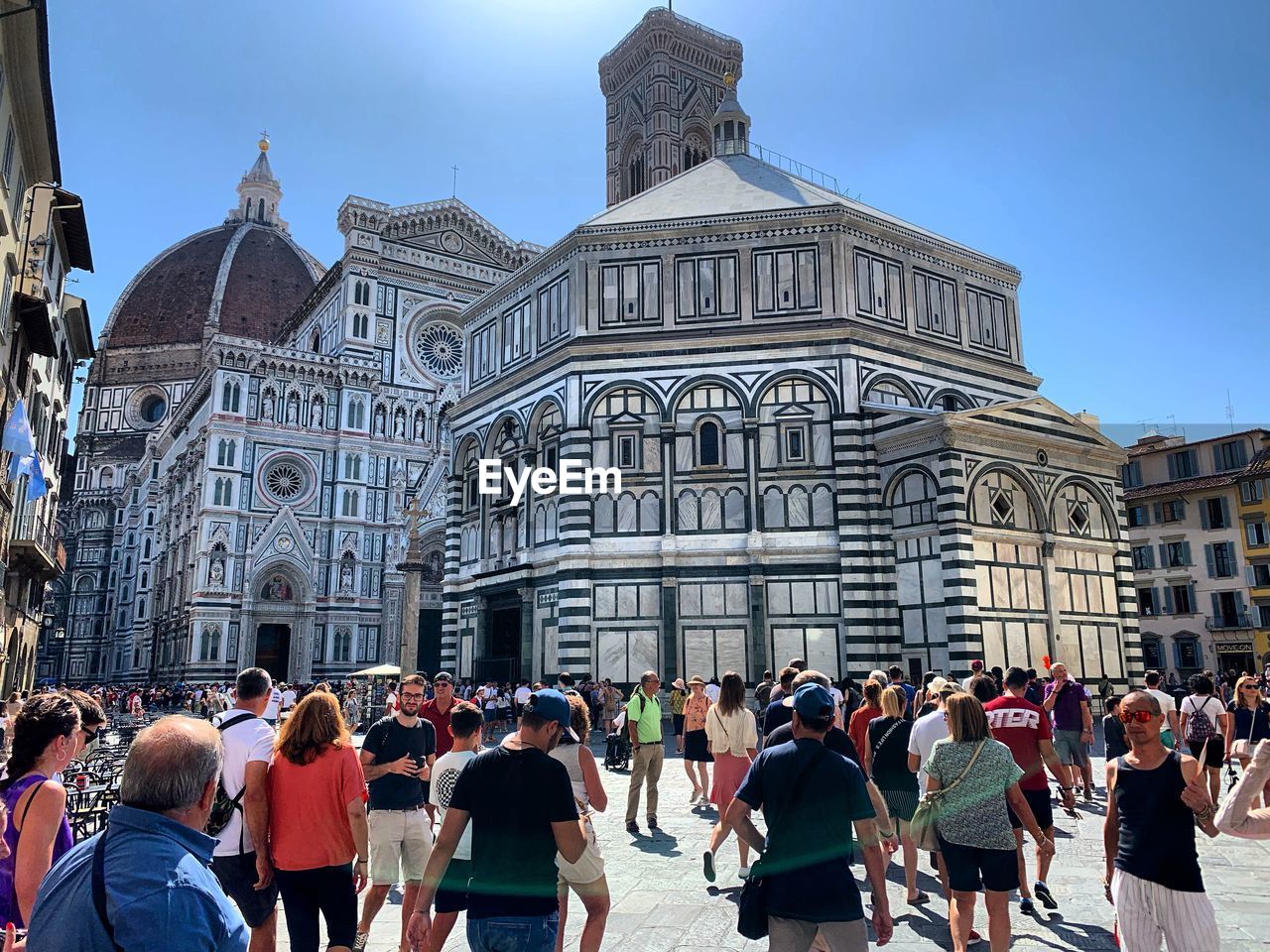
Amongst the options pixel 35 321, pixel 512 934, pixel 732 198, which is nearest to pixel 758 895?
pixel 512 934

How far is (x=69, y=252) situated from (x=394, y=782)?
1128 inches

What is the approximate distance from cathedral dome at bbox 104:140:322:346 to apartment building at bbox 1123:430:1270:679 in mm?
76976

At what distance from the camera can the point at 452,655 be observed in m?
33.5

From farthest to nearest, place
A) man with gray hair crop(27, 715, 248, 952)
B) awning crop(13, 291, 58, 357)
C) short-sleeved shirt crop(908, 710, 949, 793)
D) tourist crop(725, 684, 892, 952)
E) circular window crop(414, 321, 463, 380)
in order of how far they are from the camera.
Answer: circular window crop(414, 321, 463, 380) < awning crop(13, 291, 58, 357) < short-sleeved shirt crop(908, 710, 949, 793) < tourist crop(725, 684, 892, 952) < man with gray hair crop(27, 715, 248, 952)

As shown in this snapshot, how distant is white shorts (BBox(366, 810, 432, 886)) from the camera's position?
22.8ft

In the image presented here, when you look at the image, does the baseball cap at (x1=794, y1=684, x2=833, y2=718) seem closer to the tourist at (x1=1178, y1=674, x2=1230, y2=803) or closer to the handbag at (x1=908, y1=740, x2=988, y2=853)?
the handbag at (x1=908, y1=740, x2=988, y2=853)

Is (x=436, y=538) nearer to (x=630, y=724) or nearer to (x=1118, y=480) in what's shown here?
(x=1118, y=480)

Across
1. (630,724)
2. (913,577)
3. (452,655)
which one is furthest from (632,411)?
(630,724)

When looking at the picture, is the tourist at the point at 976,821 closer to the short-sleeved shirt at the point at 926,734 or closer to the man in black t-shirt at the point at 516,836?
the short-sleeved shirt at the point at 926,734

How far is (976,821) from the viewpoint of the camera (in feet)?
20.6

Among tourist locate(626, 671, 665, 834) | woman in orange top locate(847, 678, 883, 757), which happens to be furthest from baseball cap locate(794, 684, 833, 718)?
tourist locate(626, 671, 665, 834)

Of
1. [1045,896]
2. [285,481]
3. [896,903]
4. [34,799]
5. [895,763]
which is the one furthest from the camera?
[285,481]

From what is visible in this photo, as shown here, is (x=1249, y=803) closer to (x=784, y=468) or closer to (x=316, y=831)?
(x=316, y=831)

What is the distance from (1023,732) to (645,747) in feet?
16.6
